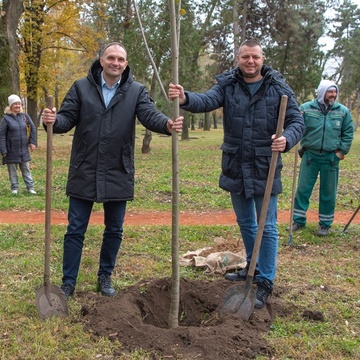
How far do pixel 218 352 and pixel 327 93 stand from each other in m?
4.20

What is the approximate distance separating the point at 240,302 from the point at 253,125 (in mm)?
1489

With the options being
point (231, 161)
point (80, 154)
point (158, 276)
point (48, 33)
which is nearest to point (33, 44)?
point (48, 33)

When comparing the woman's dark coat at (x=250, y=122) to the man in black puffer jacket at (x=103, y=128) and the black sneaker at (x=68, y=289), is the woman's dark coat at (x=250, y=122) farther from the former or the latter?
the black sneaker at (x=68, y=289)

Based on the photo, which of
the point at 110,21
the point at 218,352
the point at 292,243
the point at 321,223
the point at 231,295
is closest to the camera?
the point at 218,352

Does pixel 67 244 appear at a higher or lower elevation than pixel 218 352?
higher

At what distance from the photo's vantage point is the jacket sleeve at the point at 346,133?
6.40 metres

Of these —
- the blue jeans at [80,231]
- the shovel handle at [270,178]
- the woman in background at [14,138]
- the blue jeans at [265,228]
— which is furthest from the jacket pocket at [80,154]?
the woman in background at [14,138]

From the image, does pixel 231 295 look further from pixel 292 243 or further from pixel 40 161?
pixel 40 161

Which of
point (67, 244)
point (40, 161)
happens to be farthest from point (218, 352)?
point (40, 161)

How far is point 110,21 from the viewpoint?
62.4 ft

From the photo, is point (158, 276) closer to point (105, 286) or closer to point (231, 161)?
point (105, 286)

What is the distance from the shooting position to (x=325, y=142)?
639cm

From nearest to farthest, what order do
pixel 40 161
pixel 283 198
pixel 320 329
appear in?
pixel 320 329, pixel 283 198, pixel 40 161

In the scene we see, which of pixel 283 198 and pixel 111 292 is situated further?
pixel 283 198
